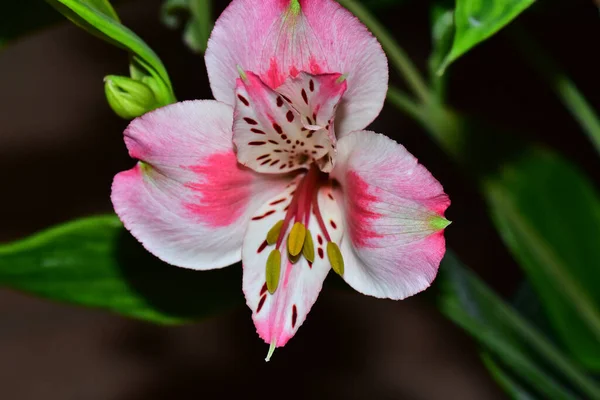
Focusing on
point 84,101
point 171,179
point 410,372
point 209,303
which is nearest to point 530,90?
point 410,372

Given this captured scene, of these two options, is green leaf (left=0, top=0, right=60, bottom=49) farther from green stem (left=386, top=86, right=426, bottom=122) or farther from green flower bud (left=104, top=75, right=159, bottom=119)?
green stem (left=386, top=86, right=426, bottom=122)

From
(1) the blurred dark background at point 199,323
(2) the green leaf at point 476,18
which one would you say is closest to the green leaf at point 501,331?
(2) the green leaf at point 476,18

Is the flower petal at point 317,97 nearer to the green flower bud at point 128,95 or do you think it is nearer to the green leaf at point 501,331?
the green flower bud at point 128,95

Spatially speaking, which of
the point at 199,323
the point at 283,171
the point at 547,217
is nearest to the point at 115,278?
the point at 283,171

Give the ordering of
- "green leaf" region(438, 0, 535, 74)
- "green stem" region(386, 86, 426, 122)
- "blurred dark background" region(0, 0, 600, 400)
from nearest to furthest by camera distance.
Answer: "green leaf" region(438, 0, 535, 74) → "green stem" region(386, 86, 426, 122) → "blurred dark background" region(0, 0, 600, 400)

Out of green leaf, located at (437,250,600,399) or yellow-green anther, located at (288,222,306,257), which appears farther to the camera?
green leaf, located at (437,250,600,399)

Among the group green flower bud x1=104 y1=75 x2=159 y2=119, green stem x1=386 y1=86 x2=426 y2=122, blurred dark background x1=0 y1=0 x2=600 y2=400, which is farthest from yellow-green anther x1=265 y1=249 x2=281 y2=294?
blurred dark background x1=0 y1=0 x2=600 y2=400

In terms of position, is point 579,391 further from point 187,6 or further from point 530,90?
point 530,90
